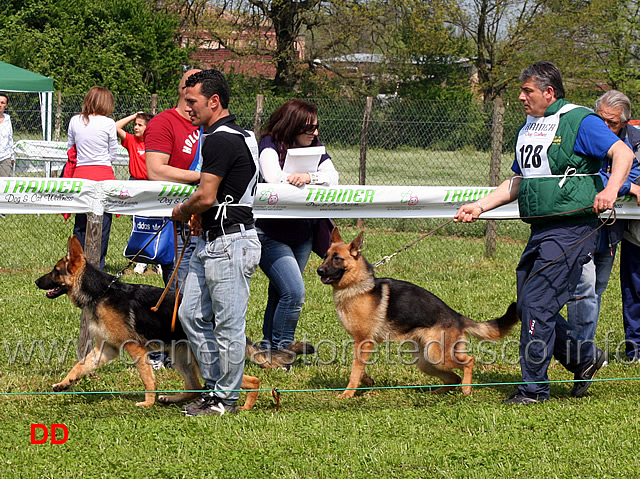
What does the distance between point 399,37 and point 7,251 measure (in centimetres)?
2937

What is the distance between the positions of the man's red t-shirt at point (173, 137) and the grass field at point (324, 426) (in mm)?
1619

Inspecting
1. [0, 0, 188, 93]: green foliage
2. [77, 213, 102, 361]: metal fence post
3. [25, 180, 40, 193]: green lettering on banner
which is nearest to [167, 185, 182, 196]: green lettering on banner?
[77, 213, 102, 361]: metal fence post

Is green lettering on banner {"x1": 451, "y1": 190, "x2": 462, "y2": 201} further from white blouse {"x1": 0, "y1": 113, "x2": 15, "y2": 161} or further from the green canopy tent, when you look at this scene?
the green canopy tent

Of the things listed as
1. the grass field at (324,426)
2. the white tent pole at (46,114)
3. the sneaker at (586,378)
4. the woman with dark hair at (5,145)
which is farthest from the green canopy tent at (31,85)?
the sneaker at (586,378)

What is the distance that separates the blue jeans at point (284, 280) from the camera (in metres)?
5.64

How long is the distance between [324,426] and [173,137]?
7.23 feet

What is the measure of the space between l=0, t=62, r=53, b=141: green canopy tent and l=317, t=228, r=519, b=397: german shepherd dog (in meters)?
13.0

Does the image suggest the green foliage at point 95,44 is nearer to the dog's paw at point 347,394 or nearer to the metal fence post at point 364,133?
the metal fence post at point 364,133

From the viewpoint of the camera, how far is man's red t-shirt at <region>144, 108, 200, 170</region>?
5.05 meters

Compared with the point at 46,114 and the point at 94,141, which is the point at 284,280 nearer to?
the point at 94,141

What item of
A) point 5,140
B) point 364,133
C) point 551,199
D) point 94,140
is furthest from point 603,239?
point 5,140

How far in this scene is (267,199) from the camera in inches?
230

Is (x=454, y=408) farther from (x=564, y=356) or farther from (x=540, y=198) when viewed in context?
(x=540, y=198)

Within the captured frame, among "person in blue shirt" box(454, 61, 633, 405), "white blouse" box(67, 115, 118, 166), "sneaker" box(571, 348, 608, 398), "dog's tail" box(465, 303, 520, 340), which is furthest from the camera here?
"white blouse" box(67, 115, 118, 166)
